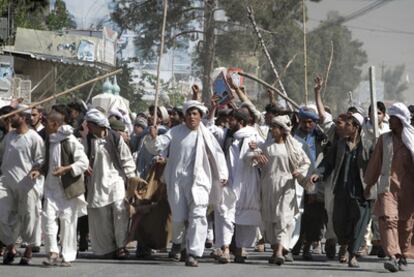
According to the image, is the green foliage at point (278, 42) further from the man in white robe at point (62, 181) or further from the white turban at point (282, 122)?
the man in white robe at point (62, 181)

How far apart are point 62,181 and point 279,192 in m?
2.44

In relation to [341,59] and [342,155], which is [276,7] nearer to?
[342,155]

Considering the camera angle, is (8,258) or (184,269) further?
(8,258)

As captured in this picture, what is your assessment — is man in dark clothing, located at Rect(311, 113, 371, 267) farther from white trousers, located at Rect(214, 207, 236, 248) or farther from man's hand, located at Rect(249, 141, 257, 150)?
white trousers, located at Rect(214, 207, 236, 248)

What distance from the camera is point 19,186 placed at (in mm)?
12703

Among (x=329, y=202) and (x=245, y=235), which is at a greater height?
(x=329, y=202)

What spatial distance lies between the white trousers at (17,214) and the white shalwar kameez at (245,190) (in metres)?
2.31

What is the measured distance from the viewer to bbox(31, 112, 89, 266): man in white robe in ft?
41.1

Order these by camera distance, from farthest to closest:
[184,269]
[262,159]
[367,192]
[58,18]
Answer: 1. [58,18]
2. [262,159]
3. [367,192]
4. [184,269]

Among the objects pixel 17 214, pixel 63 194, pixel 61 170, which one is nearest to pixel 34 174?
pixel 61 170

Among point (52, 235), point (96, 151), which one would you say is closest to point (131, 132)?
point (96, 151)

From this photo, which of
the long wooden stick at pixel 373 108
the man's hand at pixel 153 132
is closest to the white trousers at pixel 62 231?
the man's hand at pixel 153 132

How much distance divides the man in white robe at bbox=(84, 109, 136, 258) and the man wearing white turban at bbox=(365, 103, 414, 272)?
2.79 meters

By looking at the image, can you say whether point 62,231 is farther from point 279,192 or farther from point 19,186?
point 279,192
